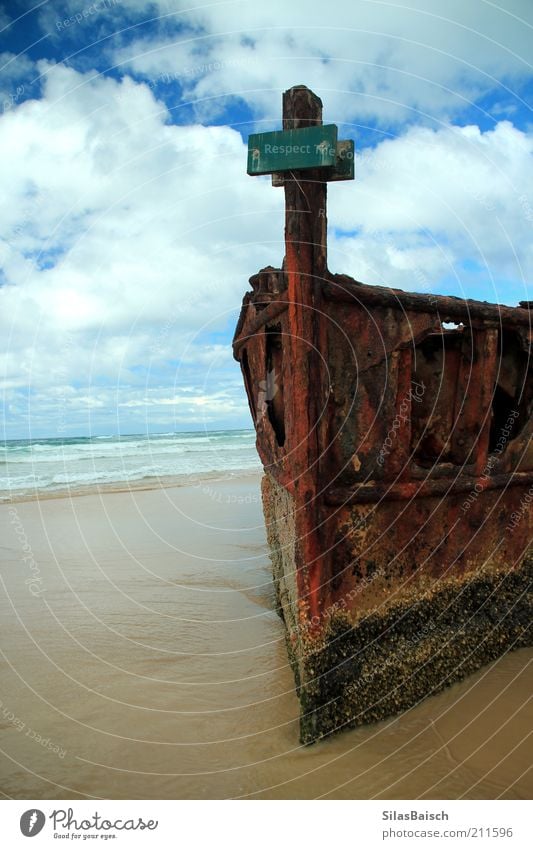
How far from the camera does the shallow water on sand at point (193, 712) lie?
113 inches

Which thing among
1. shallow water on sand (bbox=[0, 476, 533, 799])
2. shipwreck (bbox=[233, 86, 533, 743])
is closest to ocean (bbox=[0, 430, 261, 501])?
shallow water on sand (bbox=[0, 476, 533, 799])

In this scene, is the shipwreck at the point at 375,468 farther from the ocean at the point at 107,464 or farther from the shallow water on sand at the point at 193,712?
the ocean at the point at 107,464

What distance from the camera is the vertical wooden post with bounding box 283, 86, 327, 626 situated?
10.1ft

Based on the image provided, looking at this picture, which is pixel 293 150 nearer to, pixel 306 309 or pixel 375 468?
pixel 306 309

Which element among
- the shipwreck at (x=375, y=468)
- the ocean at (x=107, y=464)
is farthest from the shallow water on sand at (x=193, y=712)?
the ocean at (x=107, y=464)

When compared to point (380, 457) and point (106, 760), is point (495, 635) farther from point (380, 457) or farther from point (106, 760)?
point (106, 760)

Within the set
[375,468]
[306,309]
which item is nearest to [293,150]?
[306,309]

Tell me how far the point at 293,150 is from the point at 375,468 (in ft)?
5.97

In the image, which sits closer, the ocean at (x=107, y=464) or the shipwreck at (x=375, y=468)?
the shipwreck at (x=375, y=468)

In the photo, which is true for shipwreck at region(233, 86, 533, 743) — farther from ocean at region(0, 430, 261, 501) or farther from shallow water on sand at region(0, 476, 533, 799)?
ocean at region(0, 430, 261, 501)

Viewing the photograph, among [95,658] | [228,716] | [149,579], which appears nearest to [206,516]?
[149,579]

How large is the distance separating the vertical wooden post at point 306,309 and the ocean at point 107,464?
38.7 ft

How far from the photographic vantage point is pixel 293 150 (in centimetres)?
302

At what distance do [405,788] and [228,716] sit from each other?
1183 millimetres
